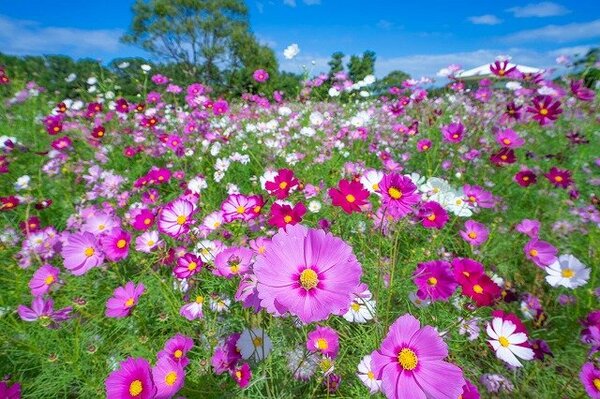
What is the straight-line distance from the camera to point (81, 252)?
1434 millimetres

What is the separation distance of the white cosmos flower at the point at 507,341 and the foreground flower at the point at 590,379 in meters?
0.13

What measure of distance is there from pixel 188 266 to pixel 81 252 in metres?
0.61

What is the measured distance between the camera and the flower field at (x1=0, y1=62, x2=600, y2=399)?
77cm

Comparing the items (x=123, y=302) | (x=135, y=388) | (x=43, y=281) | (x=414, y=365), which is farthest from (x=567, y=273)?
(x=43, y=281)

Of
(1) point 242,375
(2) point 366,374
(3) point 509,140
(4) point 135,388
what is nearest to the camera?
(4) point 135,388

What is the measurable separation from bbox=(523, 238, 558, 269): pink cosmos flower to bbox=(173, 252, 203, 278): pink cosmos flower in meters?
1.46

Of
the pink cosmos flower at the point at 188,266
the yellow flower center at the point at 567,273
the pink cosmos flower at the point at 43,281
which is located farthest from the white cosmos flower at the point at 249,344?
the yellow flower center at the point at 567,273

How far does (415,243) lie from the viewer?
1933mm

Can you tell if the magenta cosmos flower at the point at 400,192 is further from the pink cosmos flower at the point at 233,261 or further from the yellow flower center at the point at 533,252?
the yellow flower center at the point at 533,252

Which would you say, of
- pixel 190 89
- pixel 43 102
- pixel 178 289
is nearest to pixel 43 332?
pixel 178 289

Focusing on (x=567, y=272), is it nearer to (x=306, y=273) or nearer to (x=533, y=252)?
(x=533, y=252)

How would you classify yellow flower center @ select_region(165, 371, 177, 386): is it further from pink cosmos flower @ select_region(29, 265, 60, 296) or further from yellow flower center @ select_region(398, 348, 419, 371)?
pink cosmos flower @ select_region(29, 265, 60, 296)

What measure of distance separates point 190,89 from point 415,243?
276 cm

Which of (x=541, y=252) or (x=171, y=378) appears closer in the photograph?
(x=171, y=378)
